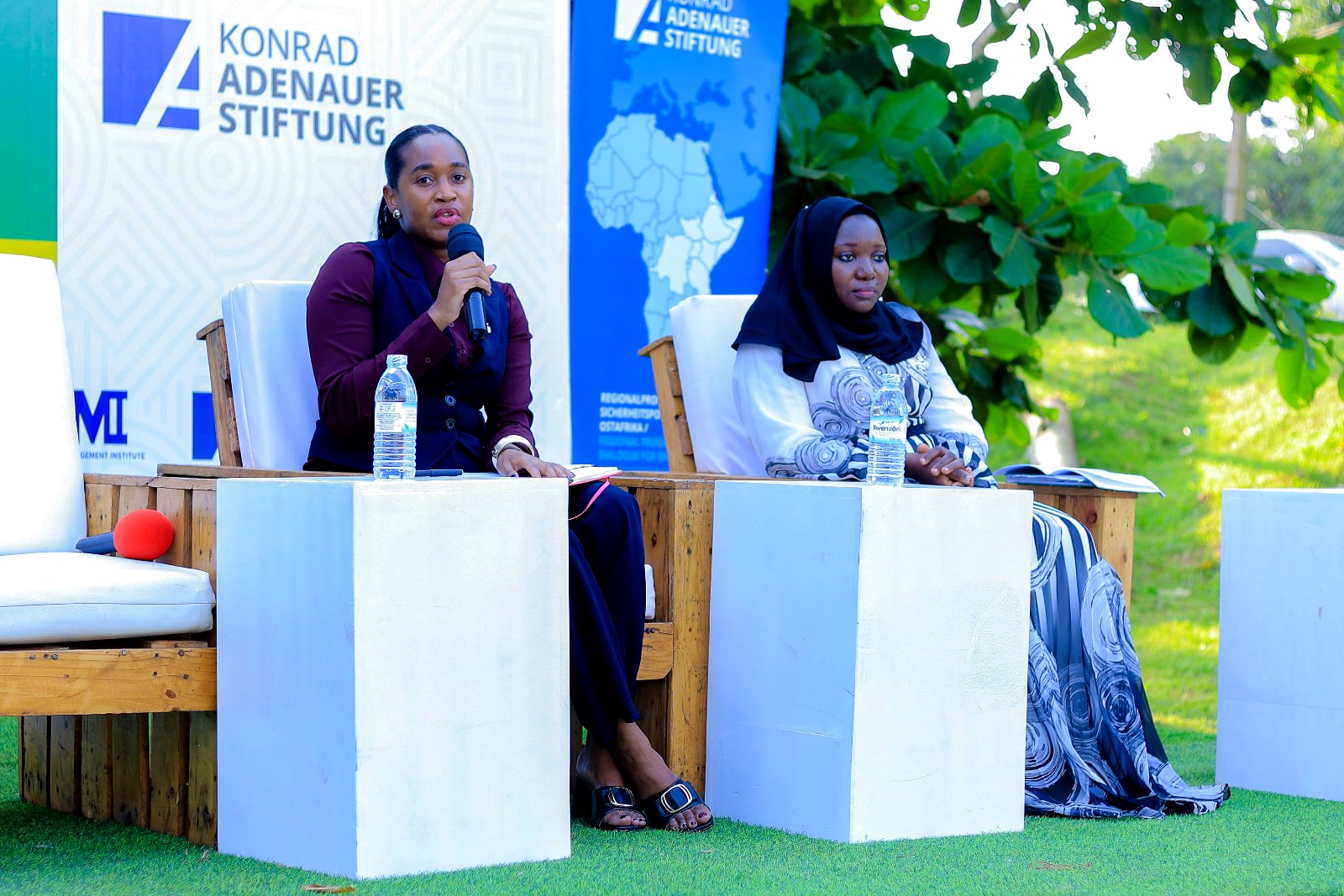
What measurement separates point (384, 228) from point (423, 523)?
1.31 m

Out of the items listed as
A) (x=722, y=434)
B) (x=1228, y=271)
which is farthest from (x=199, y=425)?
(x=1228, y=271)

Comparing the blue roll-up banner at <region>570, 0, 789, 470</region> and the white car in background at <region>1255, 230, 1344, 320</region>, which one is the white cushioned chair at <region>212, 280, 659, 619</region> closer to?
the blue roll-up banner at <region>570, 0, 789, 470</region>

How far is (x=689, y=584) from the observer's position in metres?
3.22

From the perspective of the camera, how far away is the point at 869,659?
2.90 metres

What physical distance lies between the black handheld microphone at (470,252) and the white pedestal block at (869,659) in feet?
1.95

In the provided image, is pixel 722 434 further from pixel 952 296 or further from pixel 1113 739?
pixel 952 296

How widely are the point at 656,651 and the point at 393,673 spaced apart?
0.79 m

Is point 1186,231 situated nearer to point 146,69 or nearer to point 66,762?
point 146,69

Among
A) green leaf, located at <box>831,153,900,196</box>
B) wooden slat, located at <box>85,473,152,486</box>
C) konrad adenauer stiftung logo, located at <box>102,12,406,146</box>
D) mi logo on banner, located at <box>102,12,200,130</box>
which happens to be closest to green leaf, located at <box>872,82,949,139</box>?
green leaf, located at <box>831,153,900,196</box>

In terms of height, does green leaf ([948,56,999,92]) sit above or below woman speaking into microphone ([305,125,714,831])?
above

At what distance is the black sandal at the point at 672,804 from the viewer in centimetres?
300

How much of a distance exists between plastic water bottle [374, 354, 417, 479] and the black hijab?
124 cm

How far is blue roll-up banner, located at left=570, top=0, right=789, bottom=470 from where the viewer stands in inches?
189

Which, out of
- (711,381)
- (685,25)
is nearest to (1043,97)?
(685,25)
